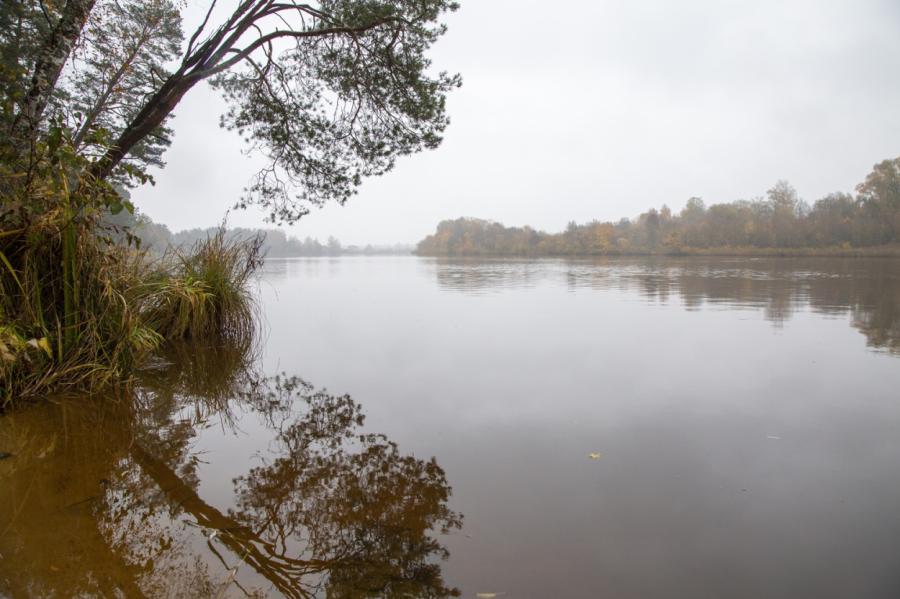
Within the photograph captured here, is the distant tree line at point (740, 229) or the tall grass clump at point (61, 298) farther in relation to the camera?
the distant tree line at point (740, 229)

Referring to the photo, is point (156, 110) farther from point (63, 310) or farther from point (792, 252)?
point (792, 252)

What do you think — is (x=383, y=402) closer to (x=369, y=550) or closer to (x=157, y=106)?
(x=369, y=550)

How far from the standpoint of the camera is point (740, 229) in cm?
5319

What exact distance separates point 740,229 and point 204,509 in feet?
202

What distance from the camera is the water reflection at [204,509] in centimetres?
176

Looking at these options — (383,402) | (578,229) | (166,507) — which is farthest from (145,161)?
(578,229)

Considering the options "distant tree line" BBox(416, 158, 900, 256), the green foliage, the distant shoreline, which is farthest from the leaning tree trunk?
"distant tree line" BBox(416, 158, 900, 256)

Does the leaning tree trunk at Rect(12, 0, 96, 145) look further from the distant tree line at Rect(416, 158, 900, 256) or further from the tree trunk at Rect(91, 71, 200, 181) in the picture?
the distant tree line at Rect(416, 158, 900, 256)

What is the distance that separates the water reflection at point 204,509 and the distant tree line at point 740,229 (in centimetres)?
5696

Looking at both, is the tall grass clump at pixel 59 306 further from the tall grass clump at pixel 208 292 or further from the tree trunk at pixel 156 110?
the tree trunk at pixel 156 110

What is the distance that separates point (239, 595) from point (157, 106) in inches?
216

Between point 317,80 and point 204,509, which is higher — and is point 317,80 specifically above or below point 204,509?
above

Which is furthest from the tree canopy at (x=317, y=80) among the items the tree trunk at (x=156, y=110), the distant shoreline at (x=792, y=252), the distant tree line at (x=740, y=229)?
the distant tree line at (x=740, y=229)

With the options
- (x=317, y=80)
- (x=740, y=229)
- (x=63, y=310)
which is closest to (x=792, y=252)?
(x=740, y=229)
